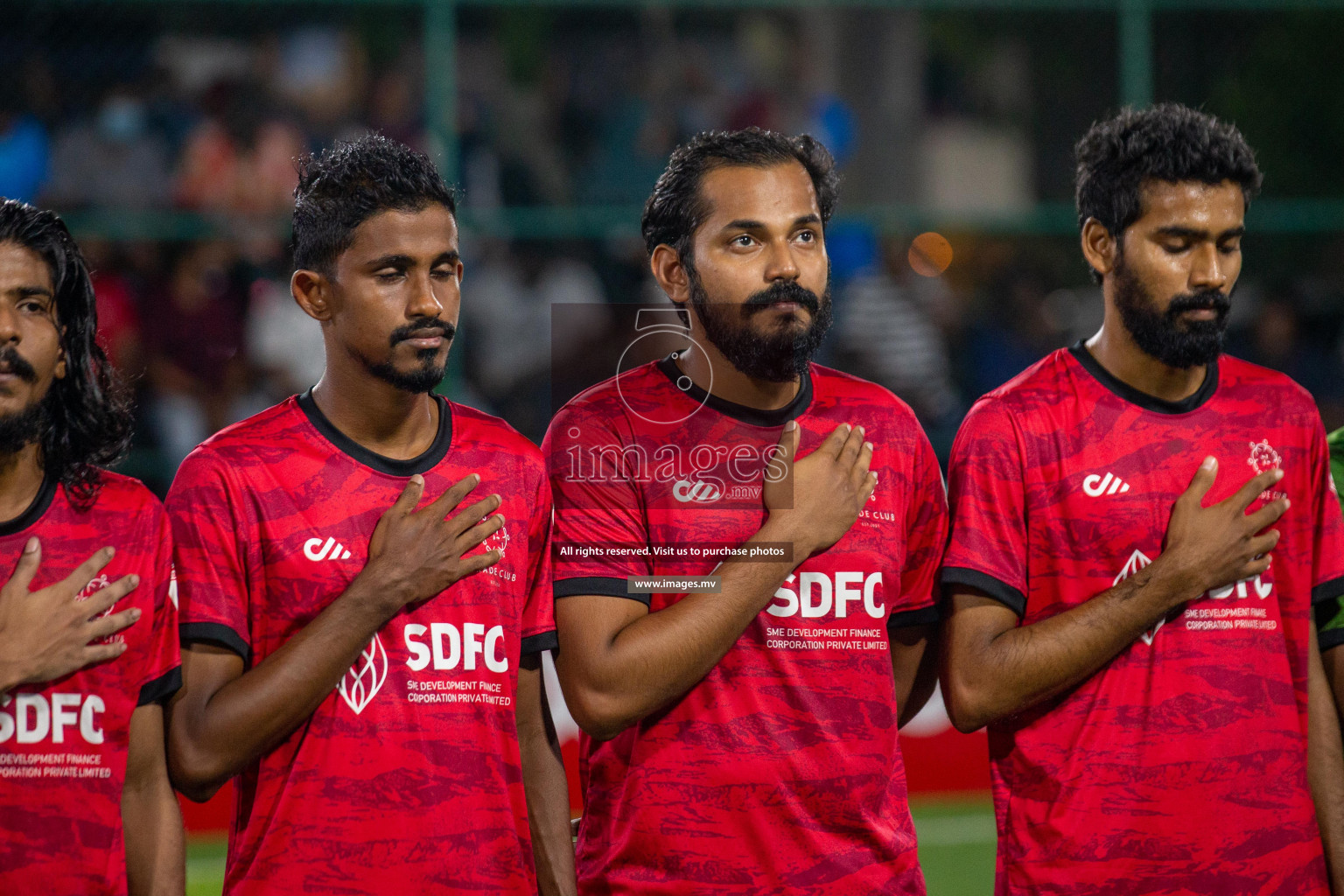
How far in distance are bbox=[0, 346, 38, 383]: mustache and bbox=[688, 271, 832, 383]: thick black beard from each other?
1.37 meters

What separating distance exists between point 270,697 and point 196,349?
5175 mm

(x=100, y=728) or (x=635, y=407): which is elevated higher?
(x=635, y=407)

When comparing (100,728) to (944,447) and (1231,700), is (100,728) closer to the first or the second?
(1231,700)

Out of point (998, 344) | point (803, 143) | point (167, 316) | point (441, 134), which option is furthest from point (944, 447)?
point (803, 143)

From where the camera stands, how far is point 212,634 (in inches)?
109

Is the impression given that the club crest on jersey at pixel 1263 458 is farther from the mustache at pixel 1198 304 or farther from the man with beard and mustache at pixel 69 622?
the man with beard and mustache at pixel 69 622

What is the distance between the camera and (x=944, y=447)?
303 inches

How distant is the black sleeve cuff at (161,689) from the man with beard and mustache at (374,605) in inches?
1.3

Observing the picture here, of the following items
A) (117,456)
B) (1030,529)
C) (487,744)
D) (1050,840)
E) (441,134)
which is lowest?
(1050,840)

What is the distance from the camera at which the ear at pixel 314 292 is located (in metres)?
3.06

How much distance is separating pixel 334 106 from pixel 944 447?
428 centimetres

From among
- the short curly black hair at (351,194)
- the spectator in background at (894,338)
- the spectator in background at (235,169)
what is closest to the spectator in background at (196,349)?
the spectator in background at (235,169)

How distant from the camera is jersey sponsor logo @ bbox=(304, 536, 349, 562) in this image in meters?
2.88

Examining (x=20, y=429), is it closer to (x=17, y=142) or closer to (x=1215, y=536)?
(x=1215, y=536)
